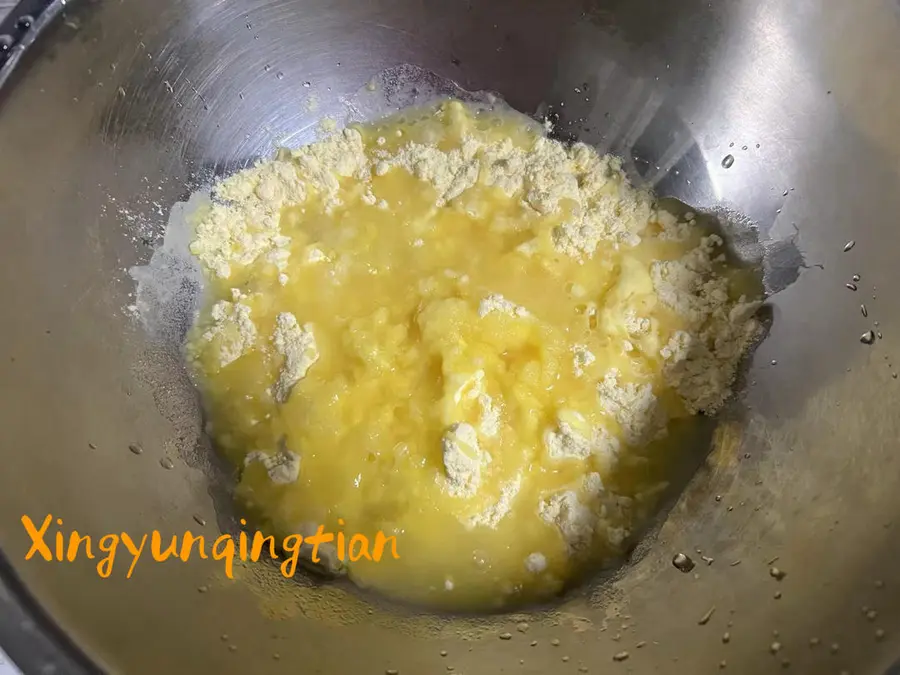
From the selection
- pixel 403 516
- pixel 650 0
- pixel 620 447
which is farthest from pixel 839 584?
pixel 650 0

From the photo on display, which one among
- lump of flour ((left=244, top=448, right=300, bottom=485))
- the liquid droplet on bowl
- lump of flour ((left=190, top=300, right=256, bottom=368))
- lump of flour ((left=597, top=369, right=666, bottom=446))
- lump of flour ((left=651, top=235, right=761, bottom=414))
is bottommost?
lump of flour ((left=244, top=448, right=300, bottom=485))

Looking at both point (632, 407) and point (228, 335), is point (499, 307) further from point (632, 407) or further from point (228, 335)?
point (228, 335)

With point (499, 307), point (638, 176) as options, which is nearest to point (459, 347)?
point (499, 307)

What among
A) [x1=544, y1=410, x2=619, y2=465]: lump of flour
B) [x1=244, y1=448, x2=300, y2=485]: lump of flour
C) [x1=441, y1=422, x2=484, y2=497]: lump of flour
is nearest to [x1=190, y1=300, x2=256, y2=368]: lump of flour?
[x1=244, y1=448, x2=300, y2=485]: lump of flour

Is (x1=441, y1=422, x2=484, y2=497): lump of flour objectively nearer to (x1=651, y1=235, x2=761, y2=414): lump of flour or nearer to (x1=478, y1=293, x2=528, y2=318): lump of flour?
(x1=478, y1=293, x2=528, y2=318): lump of flour

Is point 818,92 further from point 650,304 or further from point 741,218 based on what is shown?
point 650,304

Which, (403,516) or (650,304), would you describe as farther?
(650,304)
